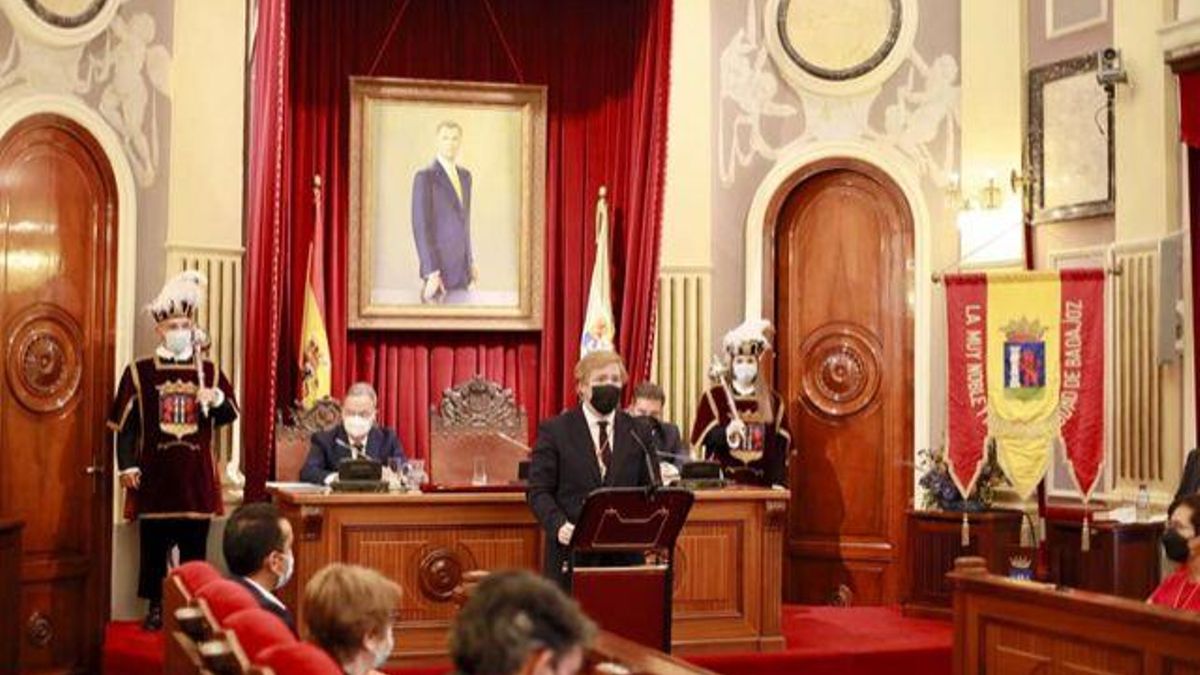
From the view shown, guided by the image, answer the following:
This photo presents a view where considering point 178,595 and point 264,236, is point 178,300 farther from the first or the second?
point 178,595

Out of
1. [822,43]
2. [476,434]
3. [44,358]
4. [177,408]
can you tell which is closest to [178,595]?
[177,408]

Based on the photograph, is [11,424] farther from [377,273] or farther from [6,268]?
[377,273]

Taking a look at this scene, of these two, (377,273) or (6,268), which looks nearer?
(6,268)

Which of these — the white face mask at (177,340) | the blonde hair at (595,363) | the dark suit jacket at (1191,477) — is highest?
the white face mask at (177,340)

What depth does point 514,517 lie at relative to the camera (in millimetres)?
7500

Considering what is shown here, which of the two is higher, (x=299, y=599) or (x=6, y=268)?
(x=6, y=268)

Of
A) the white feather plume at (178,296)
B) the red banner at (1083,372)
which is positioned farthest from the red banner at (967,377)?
the white feather plume at (178,296)

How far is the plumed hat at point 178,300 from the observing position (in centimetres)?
811

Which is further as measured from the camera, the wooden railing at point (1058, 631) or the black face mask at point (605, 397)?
the black face mask at point (605, 397)

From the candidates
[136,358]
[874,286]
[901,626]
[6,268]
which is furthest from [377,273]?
[901,626]

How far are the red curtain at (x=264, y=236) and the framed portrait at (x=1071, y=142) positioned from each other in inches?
164

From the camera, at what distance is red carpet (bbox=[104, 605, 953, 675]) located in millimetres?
7500

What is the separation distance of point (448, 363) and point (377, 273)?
0.68 m

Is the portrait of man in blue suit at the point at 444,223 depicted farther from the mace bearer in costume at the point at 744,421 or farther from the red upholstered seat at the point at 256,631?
the red upholstered seat at the point at 256,631
